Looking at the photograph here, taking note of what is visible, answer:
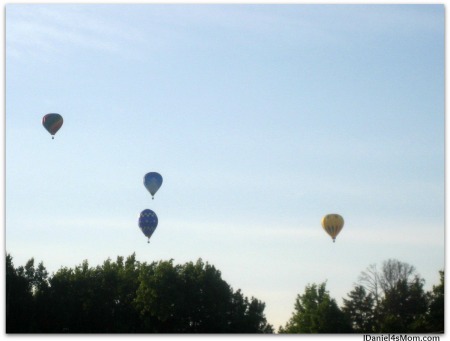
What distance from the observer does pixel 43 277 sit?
80.0 m

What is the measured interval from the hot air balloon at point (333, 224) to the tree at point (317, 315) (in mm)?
9964

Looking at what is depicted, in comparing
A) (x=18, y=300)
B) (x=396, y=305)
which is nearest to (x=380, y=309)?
(x=396, y=305)

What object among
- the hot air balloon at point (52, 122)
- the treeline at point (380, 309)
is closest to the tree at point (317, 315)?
the treeline at point (380, 309)

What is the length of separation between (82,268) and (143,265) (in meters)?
5.50

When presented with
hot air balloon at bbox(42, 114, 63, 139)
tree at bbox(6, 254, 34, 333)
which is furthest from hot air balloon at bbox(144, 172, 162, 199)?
tree at bbox(6, 254, 34, 333)

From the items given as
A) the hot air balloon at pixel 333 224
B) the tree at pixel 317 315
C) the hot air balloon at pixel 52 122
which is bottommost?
the tree at pixel 317 315

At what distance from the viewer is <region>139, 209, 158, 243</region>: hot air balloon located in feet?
221

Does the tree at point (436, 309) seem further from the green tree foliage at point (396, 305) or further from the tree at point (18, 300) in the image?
the tree at point (18, 300)

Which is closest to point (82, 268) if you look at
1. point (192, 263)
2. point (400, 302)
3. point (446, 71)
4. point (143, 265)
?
point (143, 265)

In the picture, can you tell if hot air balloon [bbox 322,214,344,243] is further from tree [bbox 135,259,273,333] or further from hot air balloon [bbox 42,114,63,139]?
hot air balloon [bbox 42,114,63,139]

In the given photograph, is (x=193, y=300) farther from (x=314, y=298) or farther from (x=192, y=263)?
(x=314, y=298)

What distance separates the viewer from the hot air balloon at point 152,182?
6506cm

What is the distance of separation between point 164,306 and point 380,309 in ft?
69.5

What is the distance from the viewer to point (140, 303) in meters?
78.5
